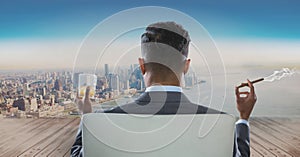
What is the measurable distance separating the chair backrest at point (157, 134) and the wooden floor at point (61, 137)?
2.37 meters

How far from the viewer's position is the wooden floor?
302 cm

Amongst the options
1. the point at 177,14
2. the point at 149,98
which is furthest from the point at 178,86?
the point at 177,14

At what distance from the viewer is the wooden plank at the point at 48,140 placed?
3.03m

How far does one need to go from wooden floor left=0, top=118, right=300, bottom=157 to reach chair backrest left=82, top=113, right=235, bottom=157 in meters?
2.37

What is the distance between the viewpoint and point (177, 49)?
0.97 meters

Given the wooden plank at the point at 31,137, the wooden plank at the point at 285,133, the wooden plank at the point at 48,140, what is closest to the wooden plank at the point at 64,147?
the wooden plank at the point at 48,140

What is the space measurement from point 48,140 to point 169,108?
2.94 m

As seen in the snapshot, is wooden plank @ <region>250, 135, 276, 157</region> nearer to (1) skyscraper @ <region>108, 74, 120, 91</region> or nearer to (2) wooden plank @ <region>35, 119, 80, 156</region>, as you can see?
(2) wooden plank @ <region>35, 119, 80, 156</region>

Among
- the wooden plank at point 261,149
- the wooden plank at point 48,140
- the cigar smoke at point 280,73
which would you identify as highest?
the cigar smoke at point 280,73

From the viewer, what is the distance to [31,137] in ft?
11.7

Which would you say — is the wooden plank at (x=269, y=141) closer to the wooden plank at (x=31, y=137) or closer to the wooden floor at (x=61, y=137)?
the wooden floor at (x=61, y=137)

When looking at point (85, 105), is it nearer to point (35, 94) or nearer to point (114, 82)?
point (114, 82)

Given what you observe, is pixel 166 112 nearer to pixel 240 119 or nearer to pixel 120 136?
pixel 120 136

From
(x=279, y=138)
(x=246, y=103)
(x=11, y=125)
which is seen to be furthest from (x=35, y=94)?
(x=246, y=103)
